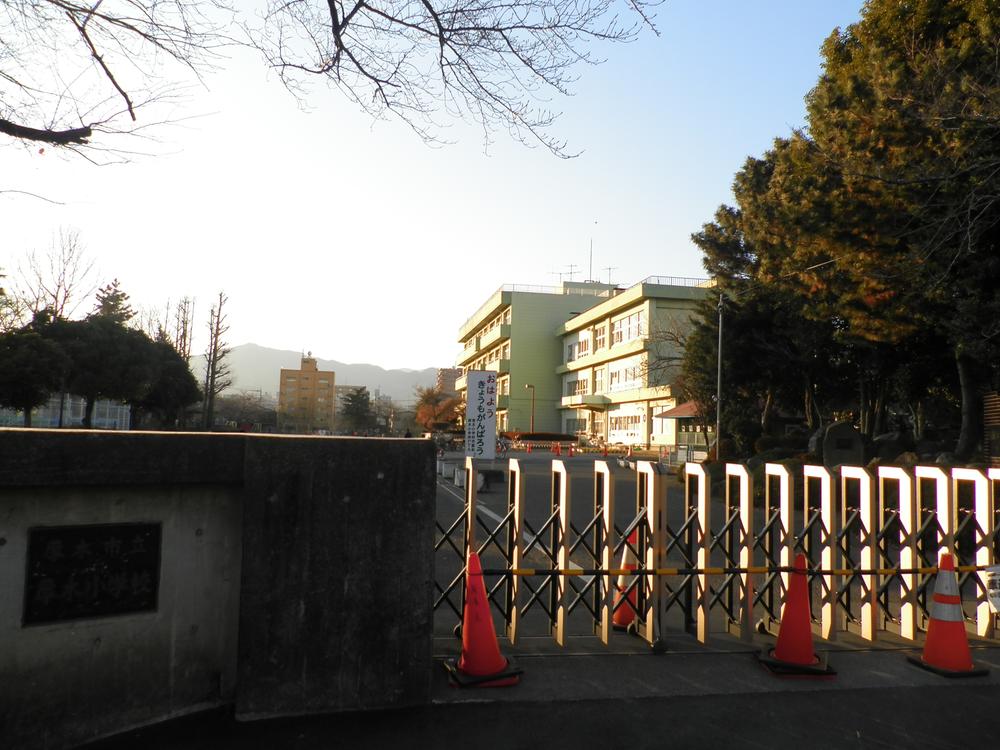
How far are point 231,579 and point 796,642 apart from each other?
3.87 metres

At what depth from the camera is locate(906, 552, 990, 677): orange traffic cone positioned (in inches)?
209

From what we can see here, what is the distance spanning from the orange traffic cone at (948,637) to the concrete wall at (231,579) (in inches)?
145

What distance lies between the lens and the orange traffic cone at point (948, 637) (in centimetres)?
532

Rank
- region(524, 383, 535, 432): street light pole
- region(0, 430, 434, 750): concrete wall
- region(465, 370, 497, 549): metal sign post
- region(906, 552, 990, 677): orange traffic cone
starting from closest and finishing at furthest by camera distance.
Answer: region(0, 430, 434, 750): concrete wall < region(906, 552, 990, 677): orange traffic cone < region(465, 370, 497, 549): metal sign post < region(524, 383, 535, 432): street light pole

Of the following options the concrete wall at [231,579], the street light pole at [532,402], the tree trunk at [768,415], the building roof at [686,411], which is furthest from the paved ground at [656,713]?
the street light pole at [532,402]

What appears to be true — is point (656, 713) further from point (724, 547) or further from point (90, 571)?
point (90, 571)

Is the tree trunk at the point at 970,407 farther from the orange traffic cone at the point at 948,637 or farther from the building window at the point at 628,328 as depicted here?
the building window at the point at 628,328

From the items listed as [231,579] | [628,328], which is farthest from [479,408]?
[628,328]

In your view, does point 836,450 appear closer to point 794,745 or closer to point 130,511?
point 794,745

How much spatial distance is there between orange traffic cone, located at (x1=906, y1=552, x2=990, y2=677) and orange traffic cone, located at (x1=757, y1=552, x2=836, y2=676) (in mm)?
792

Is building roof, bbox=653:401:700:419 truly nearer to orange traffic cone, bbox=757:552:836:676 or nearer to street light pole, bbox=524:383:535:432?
street light pole, bbox=524:383:535:432

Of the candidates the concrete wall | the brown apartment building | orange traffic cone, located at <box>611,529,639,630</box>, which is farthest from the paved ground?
the brown apartment building

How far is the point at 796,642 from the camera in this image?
533 cm

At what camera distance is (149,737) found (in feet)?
13.0
